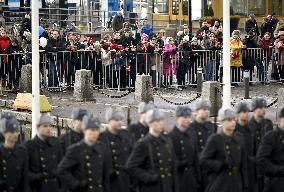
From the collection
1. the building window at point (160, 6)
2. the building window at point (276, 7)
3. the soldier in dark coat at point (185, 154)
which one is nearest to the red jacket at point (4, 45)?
the soldier in dark coat at point (185, 154)

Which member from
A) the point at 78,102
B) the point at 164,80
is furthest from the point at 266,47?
the point at 78,102

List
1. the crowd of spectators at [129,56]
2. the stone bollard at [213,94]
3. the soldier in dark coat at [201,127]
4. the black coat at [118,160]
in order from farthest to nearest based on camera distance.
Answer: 1. the crowd of spectators at [129,56]
2. the stone bollard at [213,94]
3. the soldier in dark coat at [201,127]
4. the black coat at [118,160]

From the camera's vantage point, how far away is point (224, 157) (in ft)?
43.3

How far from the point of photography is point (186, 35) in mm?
30000

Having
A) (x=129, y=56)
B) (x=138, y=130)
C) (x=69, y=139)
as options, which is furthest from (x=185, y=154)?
(x=129, y=56)

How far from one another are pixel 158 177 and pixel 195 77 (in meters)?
16.7

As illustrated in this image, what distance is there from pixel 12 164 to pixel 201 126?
9.45ft

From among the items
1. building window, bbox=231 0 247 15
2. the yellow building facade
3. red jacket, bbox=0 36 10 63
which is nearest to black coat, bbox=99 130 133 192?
red jacket, bbox=0 36 10 63

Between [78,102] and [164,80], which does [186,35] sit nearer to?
[164,80]

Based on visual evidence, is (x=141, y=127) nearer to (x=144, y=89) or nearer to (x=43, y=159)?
(x=43, y=159)

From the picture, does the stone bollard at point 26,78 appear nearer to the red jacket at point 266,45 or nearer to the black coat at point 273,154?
the red jacket at point 266,45

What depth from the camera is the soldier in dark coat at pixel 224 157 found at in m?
13.1

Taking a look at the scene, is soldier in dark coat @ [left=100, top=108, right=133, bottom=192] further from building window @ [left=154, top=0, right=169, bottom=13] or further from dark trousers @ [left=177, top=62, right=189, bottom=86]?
building window @ [left=154, top=0, right=169, bottom=13]

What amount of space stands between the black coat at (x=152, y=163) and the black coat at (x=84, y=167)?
1.27 ft
